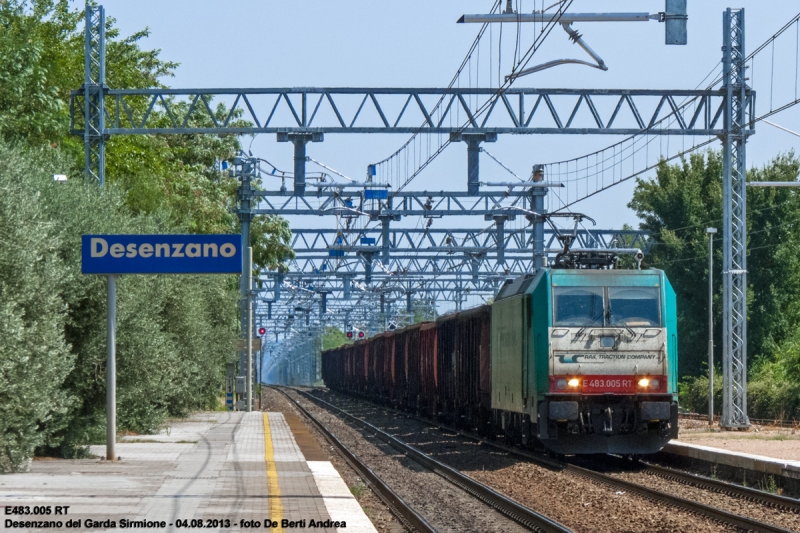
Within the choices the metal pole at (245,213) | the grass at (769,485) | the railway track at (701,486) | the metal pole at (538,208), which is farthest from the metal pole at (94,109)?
the grass at (769,485)

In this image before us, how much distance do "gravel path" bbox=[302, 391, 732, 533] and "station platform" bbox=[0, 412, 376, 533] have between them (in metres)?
2.48

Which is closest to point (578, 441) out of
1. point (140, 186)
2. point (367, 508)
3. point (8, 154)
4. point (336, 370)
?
point (367, 508)

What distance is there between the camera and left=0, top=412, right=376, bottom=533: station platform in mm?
12023

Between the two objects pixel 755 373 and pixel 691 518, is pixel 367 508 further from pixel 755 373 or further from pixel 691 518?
pixel 755 373

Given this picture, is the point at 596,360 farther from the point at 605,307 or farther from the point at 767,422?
the point at 767,422

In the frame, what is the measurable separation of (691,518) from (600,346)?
6211 mm

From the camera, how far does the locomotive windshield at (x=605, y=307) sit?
20359 millimetres

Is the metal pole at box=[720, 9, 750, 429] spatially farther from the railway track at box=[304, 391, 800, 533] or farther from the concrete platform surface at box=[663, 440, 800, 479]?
the railway track at box=[304, 391, 800, 533]

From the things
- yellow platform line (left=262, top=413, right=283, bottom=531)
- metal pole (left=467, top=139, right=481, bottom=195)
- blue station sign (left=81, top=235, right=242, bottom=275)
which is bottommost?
yellow platform line (left=262, top=413, right=283, bottom=531)

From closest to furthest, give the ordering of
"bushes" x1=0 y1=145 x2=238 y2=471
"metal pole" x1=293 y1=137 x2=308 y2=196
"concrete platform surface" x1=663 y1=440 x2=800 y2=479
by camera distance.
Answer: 1. "bushes" x1=0 y1=145 x2=238 y2=471
2. "concrete platform surface" x1=663 y1=440 x2=800 y2=479
3. "metal pole" x1=293 y1=137 x2=308 y2=196

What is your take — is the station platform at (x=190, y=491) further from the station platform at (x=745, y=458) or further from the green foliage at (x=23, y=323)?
the station platform at (x=745, y=458)

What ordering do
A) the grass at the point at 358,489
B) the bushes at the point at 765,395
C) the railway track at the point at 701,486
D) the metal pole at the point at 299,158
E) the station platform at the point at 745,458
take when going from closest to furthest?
the railway track at the point at 701,486
the grass at the point at 358,489
the station platform at the point at 745,458
the metal pole at the point at 299,158
the bushes at the point at 765,395

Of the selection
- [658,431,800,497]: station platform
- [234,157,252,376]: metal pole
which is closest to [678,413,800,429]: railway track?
[658,431,800,497]: station platform

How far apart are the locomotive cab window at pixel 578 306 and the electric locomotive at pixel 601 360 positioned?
16 mm
